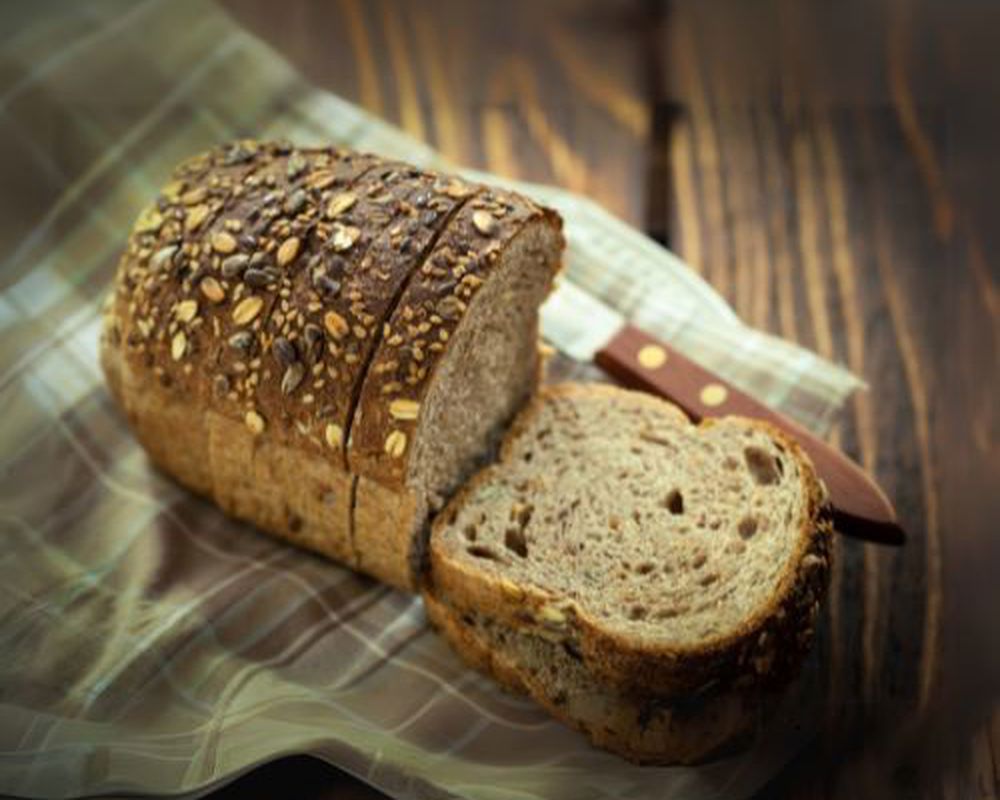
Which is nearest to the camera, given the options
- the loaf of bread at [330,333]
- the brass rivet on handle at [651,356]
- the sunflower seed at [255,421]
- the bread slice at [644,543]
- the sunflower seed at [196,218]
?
the bread slice at [644,543]

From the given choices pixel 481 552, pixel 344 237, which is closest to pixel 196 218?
pixel 344 237

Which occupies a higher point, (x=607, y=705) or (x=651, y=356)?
(x=651, y=356)

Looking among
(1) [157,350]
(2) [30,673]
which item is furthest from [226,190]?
(2) [30,673]

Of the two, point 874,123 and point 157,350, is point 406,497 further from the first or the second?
point 874,123

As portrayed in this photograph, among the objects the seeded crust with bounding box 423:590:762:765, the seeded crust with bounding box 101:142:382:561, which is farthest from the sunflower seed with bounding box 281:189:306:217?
the seeded crust with bounding box 423:590:762:765

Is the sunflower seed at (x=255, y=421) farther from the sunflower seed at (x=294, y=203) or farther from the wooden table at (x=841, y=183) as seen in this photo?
the wooden table at (x=841, y=183)

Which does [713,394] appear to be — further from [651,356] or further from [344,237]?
[344,237]

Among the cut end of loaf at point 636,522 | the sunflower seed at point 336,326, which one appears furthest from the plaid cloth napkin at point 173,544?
the sunflower seed at point 336,326

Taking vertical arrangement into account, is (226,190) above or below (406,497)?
above
